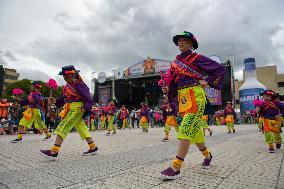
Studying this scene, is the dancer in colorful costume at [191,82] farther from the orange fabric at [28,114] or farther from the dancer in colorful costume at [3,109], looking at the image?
the dancer in colorful costume at [3,109]

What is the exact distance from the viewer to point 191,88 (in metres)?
4.29

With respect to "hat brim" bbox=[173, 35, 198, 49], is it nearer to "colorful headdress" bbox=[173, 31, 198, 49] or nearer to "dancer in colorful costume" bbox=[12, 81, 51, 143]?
"colorful headdress" bbox=[173, 31, 198, 49]

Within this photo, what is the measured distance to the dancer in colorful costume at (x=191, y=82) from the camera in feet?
13.5

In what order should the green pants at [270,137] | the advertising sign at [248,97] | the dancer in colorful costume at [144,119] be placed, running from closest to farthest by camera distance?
the green pants at [270,137]
the dancer in colorful costume at [144,119]
the advertising sign at [248,97]

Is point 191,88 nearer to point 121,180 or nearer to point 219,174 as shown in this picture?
point 219,174

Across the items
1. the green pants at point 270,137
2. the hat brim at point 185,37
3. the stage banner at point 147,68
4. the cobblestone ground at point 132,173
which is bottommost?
the cobblestone ground at point 132,173

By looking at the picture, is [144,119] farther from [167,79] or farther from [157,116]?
[167,79]

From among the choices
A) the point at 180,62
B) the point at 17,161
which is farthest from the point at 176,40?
the point at 17,161

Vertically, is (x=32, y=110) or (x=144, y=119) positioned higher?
(x=32, y=110)

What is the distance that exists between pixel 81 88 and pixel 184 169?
2783 mm

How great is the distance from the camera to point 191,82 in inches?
170

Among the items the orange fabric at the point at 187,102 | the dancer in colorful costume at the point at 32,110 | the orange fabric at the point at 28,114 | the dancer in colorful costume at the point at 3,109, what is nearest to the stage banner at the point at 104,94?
the dancer in colorful costume at the point at 3,109

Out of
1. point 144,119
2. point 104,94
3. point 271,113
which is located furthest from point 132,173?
point 104,94

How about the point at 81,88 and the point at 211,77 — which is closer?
the point at 211,77
